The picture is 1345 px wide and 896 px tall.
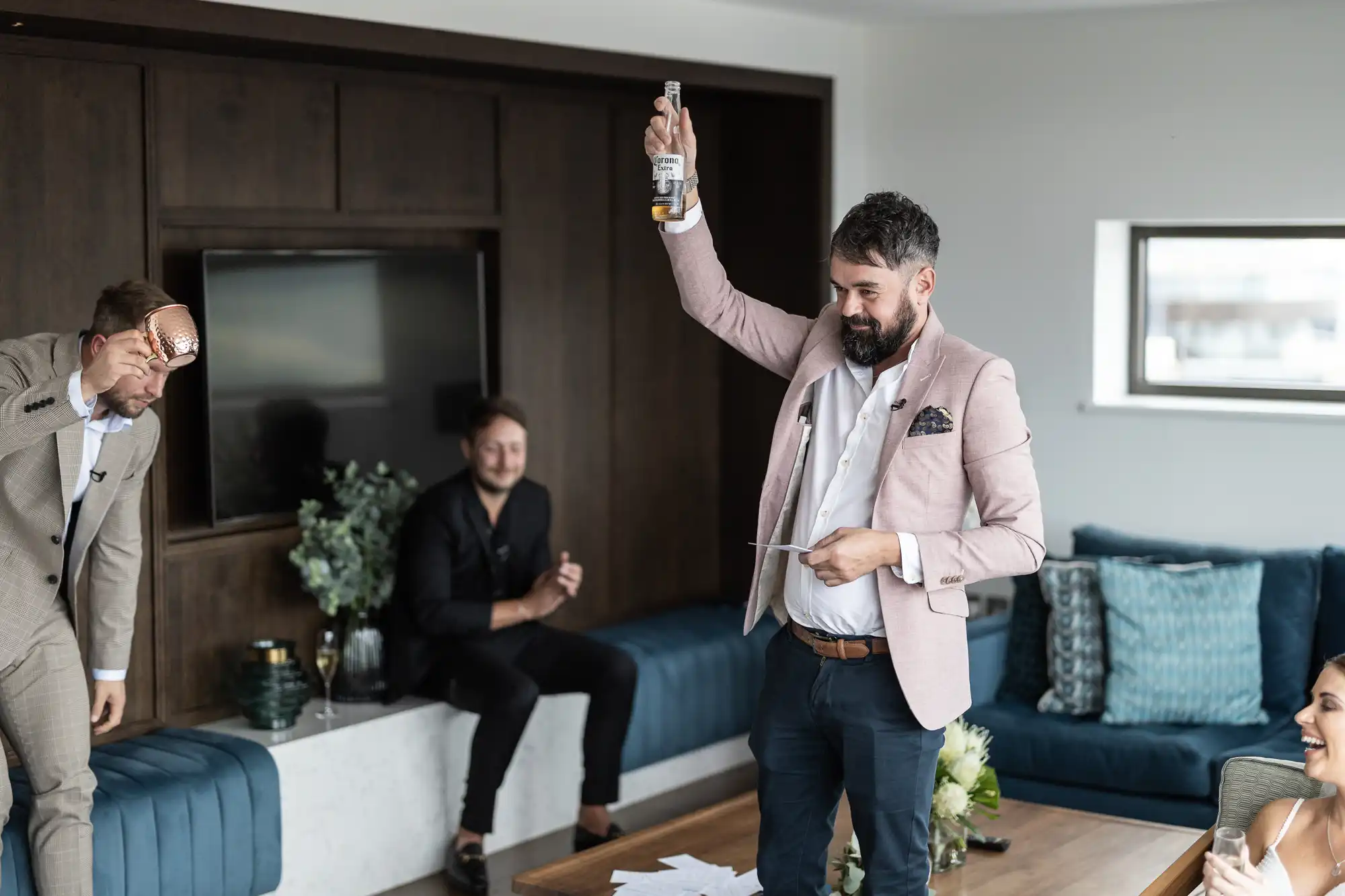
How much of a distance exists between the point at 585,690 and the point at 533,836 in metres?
0.52

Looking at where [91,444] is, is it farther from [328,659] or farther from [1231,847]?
[1231,847]

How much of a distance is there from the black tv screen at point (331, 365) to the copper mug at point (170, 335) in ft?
4.19

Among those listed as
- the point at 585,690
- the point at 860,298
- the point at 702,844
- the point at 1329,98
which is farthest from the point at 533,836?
the point at 1329,98

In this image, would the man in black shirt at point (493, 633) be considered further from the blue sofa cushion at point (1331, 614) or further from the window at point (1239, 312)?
the window at point (1239, 312)

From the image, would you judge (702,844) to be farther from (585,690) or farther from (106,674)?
(106,674)

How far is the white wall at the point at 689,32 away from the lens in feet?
14.6

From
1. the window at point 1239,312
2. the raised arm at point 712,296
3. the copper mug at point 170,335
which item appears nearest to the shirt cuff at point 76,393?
the copper mug at point 170,335

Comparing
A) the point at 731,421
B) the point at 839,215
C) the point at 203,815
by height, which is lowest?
the point at 203,815

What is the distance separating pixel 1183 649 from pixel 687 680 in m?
1.56

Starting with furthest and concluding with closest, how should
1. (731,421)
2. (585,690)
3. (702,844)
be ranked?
1. (731,421)
2. (585,690)
3. (702,844)

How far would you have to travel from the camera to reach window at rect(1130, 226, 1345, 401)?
5.35 m

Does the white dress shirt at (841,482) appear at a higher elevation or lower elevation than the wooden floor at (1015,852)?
higher

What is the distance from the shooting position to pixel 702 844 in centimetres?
392

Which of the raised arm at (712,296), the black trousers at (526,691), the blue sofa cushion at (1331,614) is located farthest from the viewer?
the blue sofa cushion at (1331,614)
